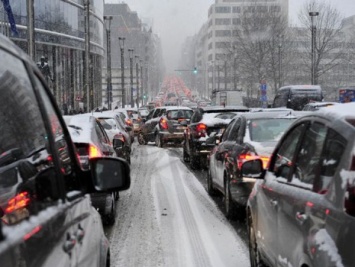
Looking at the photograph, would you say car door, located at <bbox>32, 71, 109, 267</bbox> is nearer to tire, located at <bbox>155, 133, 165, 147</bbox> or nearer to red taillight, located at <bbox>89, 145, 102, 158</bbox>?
red taillight, located at <bbox>89, 145, 102, 158</bbox>

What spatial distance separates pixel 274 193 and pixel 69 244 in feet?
7.57

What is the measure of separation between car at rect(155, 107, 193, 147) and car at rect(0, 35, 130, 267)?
20.2m

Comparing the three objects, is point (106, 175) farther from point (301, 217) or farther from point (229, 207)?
point (229, 207)

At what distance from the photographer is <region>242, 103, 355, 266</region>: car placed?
9.80ft

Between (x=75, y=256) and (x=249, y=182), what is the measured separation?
5750 mm

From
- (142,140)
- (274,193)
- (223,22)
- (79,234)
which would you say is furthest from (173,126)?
(223,22)

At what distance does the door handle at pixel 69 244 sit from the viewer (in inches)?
103

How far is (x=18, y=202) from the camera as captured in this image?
2.46 metres

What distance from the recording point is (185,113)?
23.9 meters

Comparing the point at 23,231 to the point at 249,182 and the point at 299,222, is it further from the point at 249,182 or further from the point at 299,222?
the point at 249,182

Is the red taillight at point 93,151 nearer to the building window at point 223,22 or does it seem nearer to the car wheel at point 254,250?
the car wheel at point 254,250

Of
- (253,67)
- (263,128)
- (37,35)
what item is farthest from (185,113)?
(253,67)

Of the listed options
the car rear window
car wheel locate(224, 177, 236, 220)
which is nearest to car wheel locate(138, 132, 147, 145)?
the car rear window

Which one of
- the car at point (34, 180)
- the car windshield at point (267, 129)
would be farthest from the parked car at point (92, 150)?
the car at point (34, 180)
